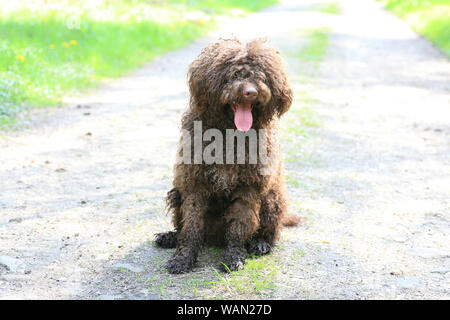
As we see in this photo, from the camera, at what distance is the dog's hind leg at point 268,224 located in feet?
14.6

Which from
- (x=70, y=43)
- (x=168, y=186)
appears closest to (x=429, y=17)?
(x=70, y=43)

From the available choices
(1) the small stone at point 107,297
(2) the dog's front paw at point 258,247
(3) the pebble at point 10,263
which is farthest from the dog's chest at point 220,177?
(3) the pebble at point 10,263

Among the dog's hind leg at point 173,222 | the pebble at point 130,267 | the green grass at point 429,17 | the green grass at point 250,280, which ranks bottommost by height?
the pebble at point 130,267

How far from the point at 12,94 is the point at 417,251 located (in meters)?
7.00

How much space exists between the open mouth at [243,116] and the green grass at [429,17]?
41.4 ft

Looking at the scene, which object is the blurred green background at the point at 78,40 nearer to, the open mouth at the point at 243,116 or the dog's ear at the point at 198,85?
the dog's ear at the point at 198,85

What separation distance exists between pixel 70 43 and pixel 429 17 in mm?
13893

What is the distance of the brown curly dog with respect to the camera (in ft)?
12.7

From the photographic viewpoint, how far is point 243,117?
3.85 m

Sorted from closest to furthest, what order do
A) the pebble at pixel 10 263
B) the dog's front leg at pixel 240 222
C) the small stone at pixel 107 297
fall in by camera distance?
the small stone at pixel 107 297 < the pebble at pixel 10 263 < the dog's front leg at pixel 240 222

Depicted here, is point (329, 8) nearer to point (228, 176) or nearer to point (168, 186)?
point (168, 186)

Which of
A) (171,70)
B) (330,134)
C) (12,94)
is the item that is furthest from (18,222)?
(171,70)

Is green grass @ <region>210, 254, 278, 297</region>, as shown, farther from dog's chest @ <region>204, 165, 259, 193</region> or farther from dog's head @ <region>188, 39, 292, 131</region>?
dog's head @ <region>188, 39, 292, 131</region>
